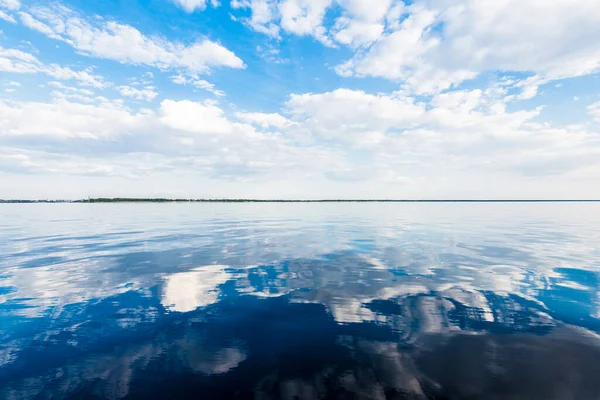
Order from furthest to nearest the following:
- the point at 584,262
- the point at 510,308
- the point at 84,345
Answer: the point at 584,262 < the point at 510,308 < the point at 84,345

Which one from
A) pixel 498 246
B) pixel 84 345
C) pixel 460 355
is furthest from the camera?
pixel 498 246

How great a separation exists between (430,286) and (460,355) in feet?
21.3

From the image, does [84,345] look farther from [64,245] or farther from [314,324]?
[64,245]

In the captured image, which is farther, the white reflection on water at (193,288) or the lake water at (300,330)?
the white reflection on water at (193,288)

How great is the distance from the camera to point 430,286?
14.6 m

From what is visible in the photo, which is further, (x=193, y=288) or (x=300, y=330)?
(x=193, y=288)

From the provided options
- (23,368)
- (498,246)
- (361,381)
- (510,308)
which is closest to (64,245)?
(23,368)

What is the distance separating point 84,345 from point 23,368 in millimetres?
1417

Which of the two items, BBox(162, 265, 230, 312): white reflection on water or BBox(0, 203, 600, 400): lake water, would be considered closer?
BBox(0, 203, 600, 400): lake water

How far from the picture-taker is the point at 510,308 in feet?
39.0

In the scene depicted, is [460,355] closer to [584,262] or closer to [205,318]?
[205,318]

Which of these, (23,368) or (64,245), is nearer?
(23,368)

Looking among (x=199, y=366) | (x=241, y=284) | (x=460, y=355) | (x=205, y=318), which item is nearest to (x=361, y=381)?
(x=460, y=355)

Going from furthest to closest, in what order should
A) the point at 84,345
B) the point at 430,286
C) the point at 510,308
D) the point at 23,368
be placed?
the point at 430,286 < the point at 510,308 < the point at 84,345 < the point at 23,368
